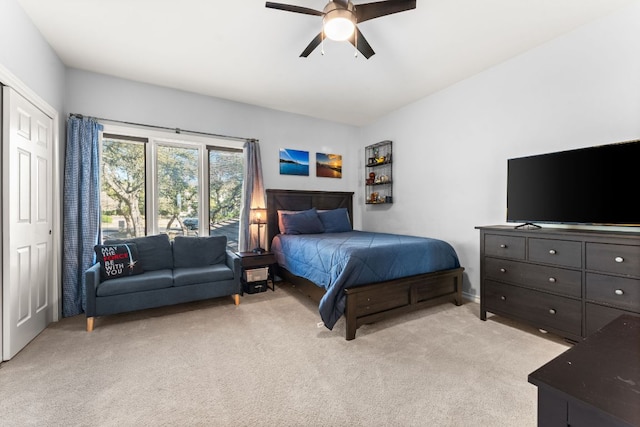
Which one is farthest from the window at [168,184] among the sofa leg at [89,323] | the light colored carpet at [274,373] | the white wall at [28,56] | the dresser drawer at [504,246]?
the dresser drawer at [504,246]

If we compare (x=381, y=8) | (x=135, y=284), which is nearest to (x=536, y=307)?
(x=381, y=8)

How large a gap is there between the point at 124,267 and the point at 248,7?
289 cm

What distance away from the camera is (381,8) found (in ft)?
6.61

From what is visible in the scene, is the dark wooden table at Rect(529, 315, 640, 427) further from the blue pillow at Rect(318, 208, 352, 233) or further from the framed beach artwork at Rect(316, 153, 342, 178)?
the framed beach artwork at Rect(316, 153, 342, 178)

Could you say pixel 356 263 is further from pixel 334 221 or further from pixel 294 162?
pixel 294 162

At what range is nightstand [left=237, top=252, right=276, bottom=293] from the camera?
3797 mm

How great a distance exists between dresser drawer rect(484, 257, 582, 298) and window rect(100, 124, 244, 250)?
351 cm

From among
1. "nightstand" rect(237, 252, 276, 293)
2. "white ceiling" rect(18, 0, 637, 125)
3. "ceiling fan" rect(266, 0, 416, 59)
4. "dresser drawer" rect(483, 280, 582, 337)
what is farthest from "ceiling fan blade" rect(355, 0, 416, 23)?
"nightstand" rect(237, 252, 276, 293)

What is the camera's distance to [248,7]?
7.55ft

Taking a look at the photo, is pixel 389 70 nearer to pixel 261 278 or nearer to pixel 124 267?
pixel 261 278

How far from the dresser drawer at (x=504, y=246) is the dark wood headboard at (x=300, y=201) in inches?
110

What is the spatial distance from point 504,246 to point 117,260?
4.06 meters

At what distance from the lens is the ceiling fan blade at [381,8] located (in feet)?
6.39

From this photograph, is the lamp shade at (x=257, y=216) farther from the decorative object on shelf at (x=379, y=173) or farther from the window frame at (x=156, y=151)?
the decorative object on shelf at (x=379, y=173)
